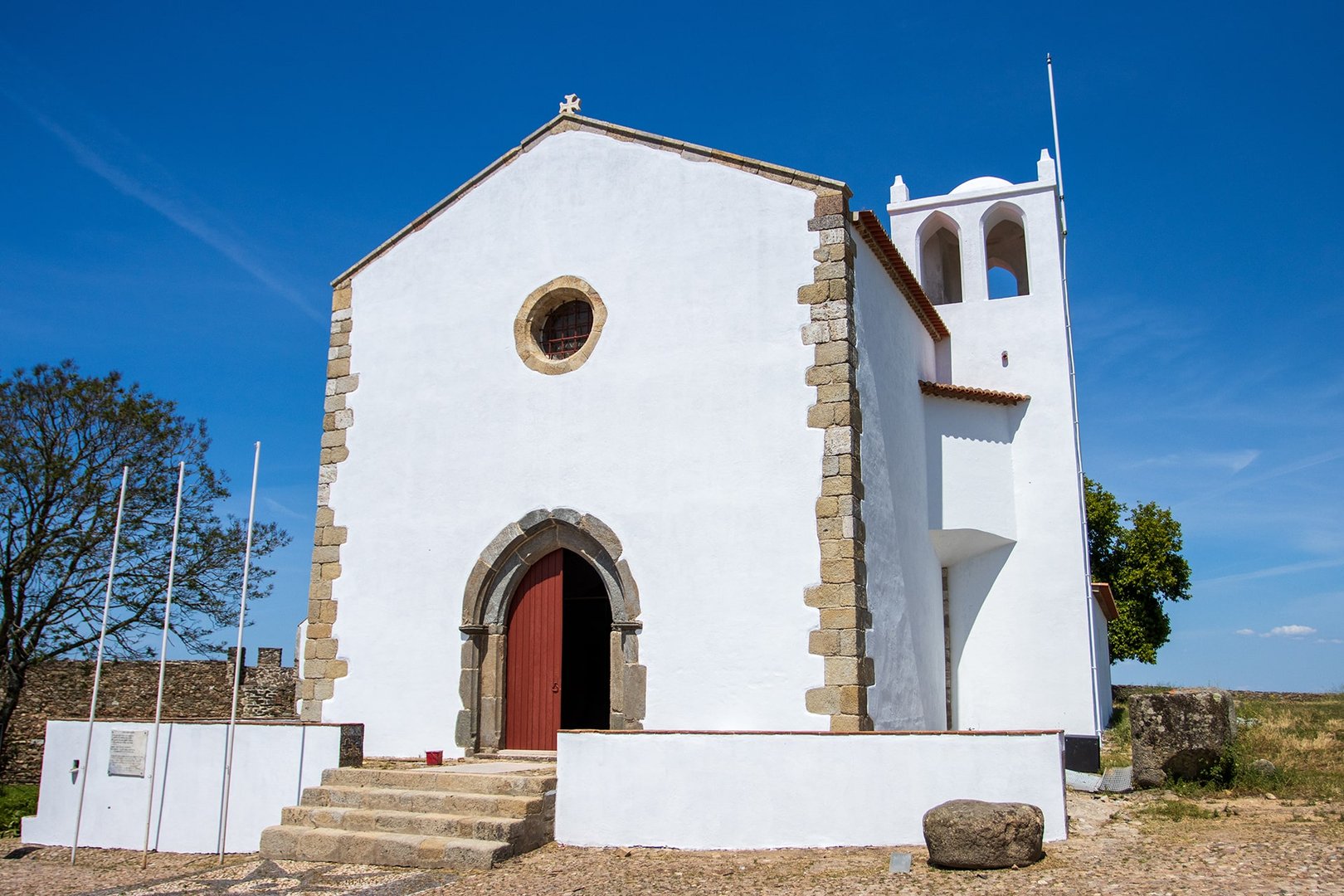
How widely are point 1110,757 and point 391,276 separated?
1072 centimetres

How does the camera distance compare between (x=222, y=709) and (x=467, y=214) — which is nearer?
(x=467, y=214)

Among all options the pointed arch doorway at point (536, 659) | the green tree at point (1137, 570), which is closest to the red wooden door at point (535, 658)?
the pointed arch doorway at point (536, 659)

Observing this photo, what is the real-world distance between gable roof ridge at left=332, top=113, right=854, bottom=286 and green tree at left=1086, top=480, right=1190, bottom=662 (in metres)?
18.4

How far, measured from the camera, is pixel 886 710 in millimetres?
10242

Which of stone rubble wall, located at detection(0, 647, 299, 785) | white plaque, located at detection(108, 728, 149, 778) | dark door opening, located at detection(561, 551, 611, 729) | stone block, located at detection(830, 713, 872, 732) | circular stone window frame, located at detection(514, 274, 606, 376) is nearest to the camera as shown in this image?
stone block, located at detection(830, 713, 872, 732)

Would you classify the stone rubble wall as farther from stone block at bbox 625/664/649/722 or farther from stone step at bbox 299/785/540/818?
stone block at bbox 625/664/649/722

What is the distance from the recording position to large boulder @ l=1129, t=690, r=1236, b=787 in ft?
33.1

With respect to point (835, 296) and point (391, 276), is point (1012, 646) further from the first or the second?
point (391, 276)

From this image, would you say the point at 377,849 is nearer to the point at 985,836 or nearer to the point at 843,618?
the point at 843,618

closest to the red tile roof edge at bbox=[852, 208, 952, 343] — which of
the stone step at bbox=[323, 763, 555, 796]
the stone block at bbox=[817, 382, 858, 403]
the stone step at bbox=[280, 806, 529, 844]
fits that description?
the stone block at bbox=[817, 382, 858, 403]

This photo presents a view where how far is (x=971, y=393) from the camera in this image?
13.7 m

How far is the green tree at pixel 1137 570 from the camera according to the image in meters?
26.3

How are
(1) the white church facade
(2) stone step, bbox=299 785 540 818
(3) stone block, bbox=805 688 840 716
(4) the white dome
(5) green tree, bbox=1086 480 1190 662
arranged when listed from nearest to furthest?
(2) stone step, bbox=299 785 540 818 < (3) stone block, bbox=805 688 840 716 < (1) the white church facade < (4) the white dome < (5) green tree, bbox=1086 480 1190 662

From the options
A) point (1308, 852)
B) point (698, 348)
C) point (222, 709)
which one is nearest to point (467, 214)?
point (698, 348)
